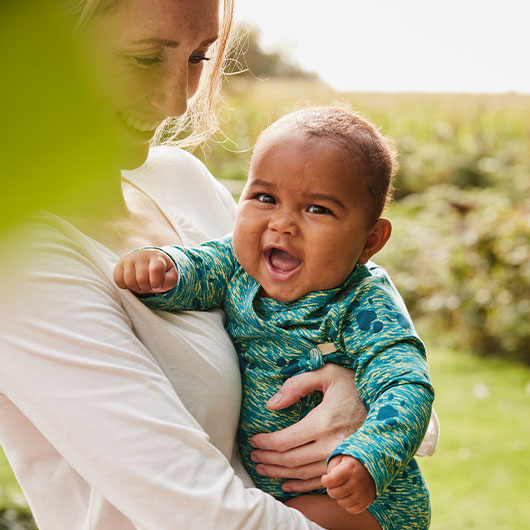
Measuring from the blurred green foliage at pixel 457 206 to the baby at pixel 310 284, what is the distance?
0.32 m

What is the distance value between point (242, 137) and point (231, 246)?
9.01 metres

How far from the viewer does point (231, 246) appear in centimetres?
164

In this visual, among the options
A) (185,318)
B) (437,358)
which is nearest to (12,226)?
(185,318)

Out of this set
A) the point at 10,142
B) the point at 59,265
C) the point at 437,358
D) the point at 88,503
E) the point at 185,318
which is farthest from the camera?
the point at 437,358

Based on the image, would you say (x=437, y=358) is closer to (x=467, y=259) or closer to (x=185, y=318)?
(x=467, y=259)

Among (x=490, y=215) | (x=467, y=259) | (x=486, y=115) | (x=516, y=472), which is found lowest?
(x=516, y=472)

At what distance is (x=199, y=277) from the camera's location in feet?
4.89

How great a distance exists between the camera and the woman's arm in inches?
41.6

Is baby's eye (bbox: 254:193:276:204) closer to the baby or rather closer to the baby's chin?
the baby

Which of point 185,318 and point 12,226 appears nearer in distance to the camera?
point 12,226

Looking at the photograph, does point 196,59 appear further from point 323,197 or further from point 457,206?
point 457,206

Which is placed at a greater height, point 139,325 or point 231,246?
point 231,246

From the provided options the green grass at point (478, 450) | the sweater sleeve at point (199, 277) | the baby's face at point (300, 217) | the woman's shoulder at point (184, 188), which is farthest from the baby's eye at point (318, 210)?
the green grass at point (478, 450)

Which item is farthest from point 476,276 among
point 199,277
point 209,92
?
point 199,277
